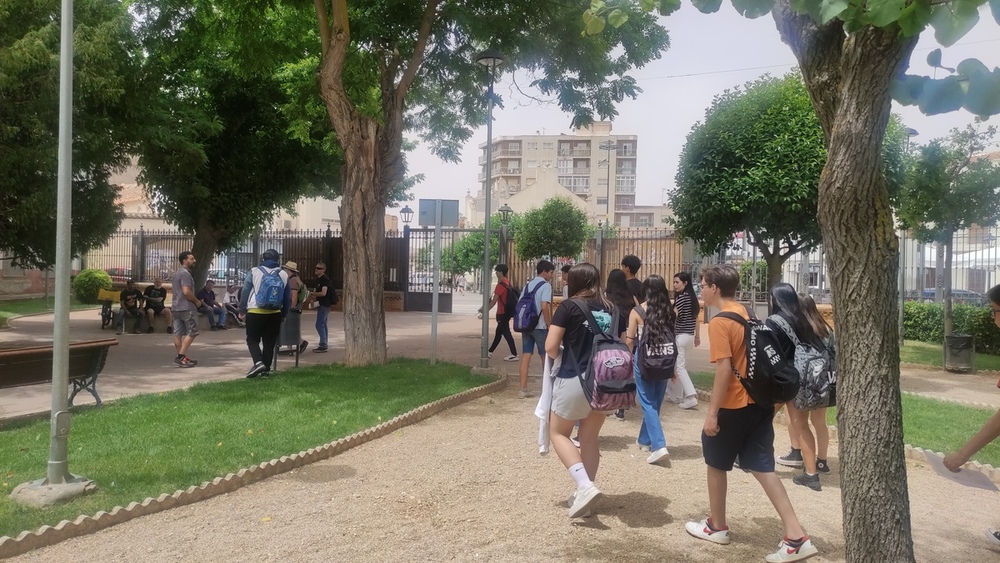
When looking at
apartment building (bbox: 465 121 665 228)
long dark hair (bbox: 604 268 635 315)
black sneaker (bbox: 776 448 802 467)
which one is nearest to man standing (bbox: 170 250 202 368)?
long dark hair (bbox: 604 268 635 315)

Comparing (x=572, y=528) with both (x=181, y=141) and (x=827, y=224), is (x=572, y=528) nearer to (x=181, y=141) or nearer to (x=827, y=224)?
(x=827, y=224)

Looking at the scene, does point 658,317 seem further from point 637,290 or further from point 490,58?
point 490,58

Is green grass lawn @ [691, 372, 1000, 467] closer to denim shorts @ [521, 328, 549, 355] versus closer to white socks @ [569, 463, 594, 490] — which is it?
denim shorts @ [521, 328, 549, 355]

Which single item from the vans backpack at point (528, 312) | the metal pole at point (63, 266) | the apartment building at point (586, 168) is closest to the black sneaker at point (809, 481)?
the vans backpack at point (528, 312)

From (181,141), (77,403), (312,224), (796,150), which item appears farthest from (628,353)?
(312,224)

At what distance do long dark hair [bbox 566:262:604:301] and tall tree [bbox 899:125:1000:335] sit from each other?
36.9 feet

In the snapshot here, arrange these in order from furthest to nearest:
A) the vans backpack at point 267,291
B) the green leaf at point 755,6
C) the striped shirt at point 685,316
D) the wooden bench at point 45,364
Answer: the vans backpack at point 267,291, the striped shirt at point 685,316, the wooden bench at point 45,364, the green leaf at point 755,6

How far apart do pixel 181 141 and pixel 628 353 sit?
14.9 meters

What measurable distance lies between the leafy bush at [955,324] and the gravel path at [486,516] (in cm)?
1133

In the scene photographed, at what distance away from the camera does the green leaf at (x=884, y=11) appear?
2486 millimetres

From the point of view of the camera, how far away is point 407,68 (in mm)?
11422

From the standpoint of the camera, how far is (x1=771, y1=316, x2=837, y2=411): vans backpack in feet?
18.2

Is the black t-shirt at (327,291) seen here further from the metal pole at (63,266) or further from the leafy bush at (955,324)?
the leafy bush at (955,324)

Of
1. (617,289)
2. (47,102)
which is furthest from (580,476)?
(47,102)
